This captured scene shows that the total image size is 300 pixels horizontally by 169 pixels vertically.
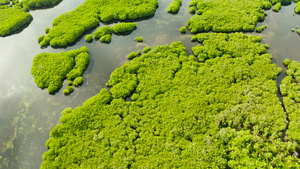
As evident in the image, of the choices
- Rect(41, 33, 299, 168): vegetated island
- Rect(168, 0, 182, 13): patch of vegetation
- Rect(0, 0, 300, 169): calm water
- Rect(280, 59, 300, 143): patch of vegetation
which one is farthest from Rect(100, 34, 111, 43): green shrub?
Rect(280, 59, 300, 143): patch of vegetation

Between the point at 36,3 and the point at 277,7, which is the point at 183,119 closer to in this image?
the point at 277,7

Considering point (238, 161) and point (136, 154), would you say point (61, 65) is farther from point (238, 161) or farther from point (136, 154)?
point (238, 161)

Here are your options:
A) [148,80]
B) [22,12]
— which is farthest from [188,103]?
[22,12]

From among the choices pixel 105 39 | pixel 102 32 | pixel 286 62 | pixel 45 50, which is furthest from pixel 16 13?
pixel 286 62

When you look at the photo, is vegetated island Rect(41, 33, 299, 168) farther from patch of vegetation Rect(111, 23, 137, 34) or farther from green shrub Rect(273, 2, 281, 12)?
green shrub Rect(273, 2, 281, 12)

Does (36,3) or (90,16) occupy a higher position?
(36,3)

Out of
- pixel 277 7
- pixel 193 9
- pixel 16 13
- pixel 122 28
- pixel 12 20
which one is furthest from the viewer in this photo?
pixel 16 13

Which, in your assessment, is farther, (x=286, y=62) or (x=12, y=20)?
(x=12, y=20)
